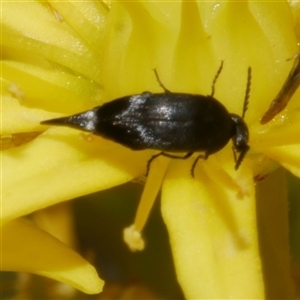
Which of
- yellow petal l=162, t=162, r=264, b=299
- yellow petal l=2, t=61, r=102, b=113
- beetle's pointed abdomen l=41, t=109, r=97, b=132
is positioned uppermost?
beetle's pointed abdomen l=41, t=109, r=97, b=132

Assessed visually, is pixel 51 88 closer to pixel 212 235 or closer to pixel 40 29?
pixel 40 29

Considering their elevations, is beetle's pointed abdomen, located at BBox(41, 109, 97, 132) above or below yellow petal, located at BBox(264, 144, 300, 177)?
above

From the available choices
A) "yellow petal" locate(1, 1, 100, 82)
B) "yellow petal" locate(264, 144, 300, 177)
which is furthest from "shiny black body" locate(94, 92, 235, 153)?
"yellow petal" locate(1, 1, 100, 82)

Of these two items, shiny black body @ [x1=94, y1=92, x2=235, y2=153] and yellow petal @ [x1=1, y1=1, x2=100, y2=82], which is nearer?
shiny black body @ [x1=94, y1=92, x2=235, y2=153]

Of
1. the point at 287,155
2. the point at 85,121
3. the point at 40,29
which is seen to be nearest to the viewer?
the point at 85,121

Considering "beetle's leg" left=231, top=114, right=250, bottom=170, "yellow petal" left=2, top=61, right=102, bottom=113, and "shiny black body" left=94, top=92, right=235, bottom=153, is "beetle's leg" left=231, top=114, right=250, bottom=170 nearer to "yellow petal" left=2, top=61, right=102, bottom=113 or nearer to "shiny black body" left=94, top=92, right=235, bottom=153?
"shiny black body" left=94, top=92, right=235, bottom=153

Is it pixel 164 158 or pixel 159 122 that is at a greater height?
pixel 159 122

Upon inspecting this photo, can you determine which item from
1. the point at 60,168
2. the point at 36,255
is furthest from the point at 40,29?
the point at 36,255
